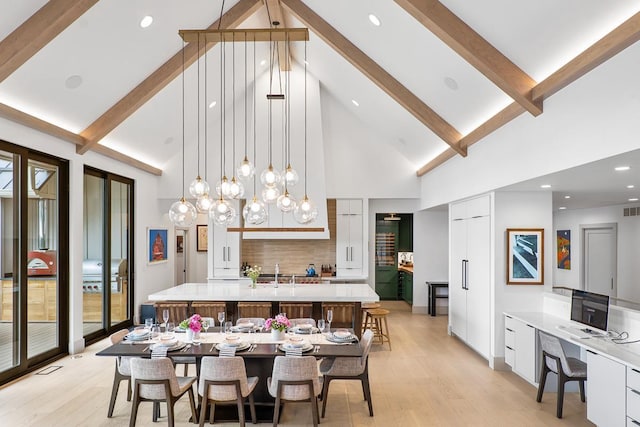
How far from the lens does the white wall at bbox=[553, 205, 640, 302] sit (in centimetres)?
796

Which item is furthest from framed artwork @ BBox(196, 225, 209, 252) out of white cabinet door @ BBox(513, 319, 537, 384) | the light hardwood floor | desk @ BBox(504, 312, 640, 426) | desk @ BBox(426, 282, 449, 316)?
desk @ BBox(504, 312, 640, 426)

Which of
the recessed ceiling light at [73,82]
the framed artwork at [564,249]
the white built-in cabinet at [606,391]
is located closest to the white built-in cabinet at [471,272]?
the white built-in cabinet at [606,391]

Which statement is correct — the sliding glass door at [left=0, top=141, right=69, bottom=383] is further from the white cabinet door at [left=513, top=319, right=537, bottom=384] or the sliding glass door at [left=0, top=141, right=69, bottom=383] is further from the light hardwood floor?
the white cabinet door at [left=513, top=319, right=537, bottom=384]

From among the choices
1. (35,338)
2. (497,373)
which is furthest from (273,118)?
(497,373)

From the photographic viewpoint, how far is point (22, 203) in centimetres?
513

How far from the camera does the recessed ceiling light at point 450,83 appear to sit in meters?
4.97

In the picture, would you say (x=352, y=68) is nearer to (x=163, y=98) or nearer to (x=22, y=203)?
(x=163, y=98)

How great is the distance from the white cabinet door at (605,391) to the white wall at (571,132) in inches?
67.1

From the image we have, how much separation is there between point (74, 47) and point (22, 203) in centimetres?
200

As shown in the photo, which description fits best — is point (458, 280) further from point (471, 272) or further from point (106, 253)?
point (106, 253)

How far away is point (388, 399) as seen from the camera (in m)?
4.52

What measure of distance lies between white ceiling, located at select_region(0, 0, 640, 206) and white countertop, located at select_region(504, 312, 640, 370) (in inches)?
64.2

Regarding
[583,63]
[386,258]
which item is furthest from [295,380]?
[386,258]

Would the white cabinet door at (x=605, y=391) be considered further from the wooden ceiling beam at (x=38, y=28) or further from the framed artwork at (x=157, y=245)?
the framed artwork at (x=157, y=245)
